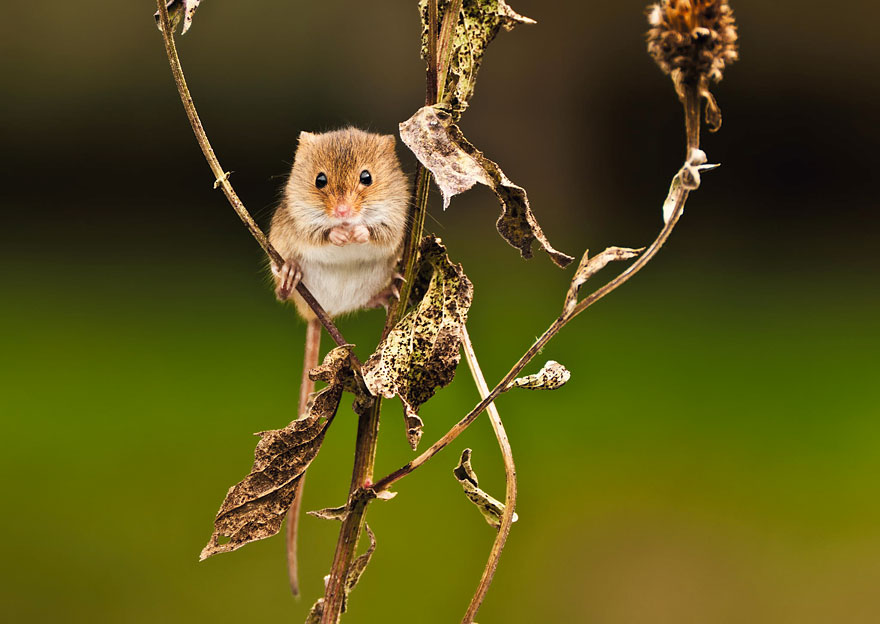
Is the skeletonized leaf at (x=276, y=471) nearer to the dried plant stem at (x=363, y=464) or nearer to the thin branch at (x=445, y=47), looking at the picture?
the dried plant stem at (x=363, y=464)

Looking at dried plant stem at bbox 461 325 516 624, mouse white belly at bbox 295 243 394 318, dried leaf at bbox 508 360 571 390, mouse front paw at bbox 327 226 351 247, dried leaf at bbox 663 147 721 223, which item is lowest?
dried plant stem at bbox 461 325 516 624

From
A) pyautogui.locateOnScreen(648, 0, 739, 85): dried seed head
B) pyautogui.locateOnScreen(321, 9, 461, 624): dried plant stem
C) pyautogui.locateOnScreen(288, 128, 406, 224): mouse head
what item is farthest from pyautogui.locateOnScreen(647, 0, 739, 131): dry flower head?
pyautogui.locateOnScreen(288, 128, 406, 224): mouse head

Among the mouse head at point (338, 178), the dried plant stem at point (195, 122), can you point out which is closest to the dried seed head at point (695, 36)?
the dried plant stem at point (195, 122)

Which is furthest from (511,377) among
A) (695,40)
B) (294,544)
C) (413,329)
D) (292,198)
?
(292,198)

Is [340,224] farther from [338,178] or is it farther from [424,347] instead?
[424,347]

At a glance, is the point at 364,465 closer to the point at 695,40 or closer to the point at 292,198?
the point at 695,40

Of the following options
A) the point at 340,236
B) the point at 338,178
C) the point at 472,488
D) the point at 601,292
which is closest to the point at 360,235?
the point at 340,236

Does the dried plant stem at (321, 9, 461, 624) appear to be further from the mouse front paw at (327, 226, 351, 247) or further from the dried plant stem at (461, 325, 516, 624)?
the mouse front paw at (327, 226, 351, 247)
